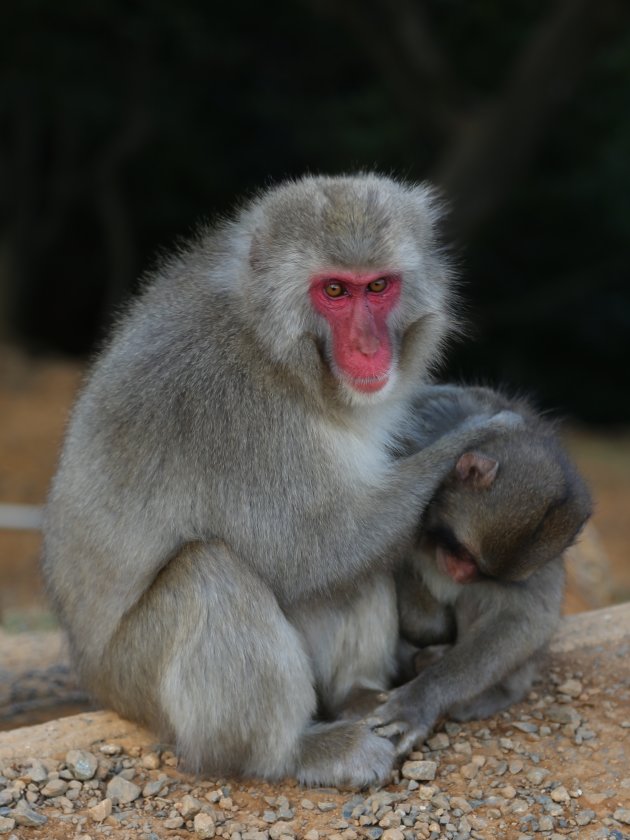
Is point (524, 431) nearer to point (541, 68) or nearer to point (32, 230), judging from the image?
point (541, 68)

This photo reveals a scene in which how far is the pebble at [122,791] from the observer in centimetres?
396

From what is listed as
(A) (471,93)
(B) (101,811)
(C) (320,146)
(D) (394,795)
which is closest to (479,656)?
(D) (394,795)

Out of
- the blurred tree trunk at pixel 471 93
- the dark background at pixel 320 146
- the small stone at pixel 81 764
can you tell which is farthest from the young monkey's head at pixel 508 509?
the dark background at pixel 320 146

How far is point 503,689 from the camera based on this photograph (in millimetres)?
4438

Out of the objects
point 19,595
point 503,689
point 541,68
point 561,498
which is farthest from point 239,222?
point 541,68

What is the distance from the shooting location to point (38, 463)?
1129 cm

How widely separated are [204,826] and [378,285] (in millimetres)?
1857

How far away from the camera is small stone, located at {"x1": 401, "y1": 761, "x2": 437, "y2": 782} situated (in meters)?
4.07

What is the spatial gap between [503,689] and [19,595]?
216 inches

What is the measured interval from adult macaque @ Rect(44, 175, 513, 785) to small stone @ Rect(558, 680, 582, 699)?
92 cm

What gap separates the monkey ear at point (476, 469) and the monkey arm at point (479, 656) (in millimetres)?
461

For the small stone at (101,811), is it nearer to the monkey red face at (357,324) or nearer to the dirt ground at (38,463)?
the monkey red face at (357,324)

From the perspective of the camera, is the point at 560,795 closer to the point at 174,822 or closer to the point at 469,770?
the point at 469,770

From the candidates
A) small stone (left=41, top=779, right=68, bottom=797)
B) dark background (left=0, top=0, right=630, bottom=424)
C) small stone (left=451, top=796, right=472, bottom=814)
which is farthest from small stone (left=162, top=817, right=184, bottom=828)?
dark background (left=0, top=0, right=630, bottom=424)
